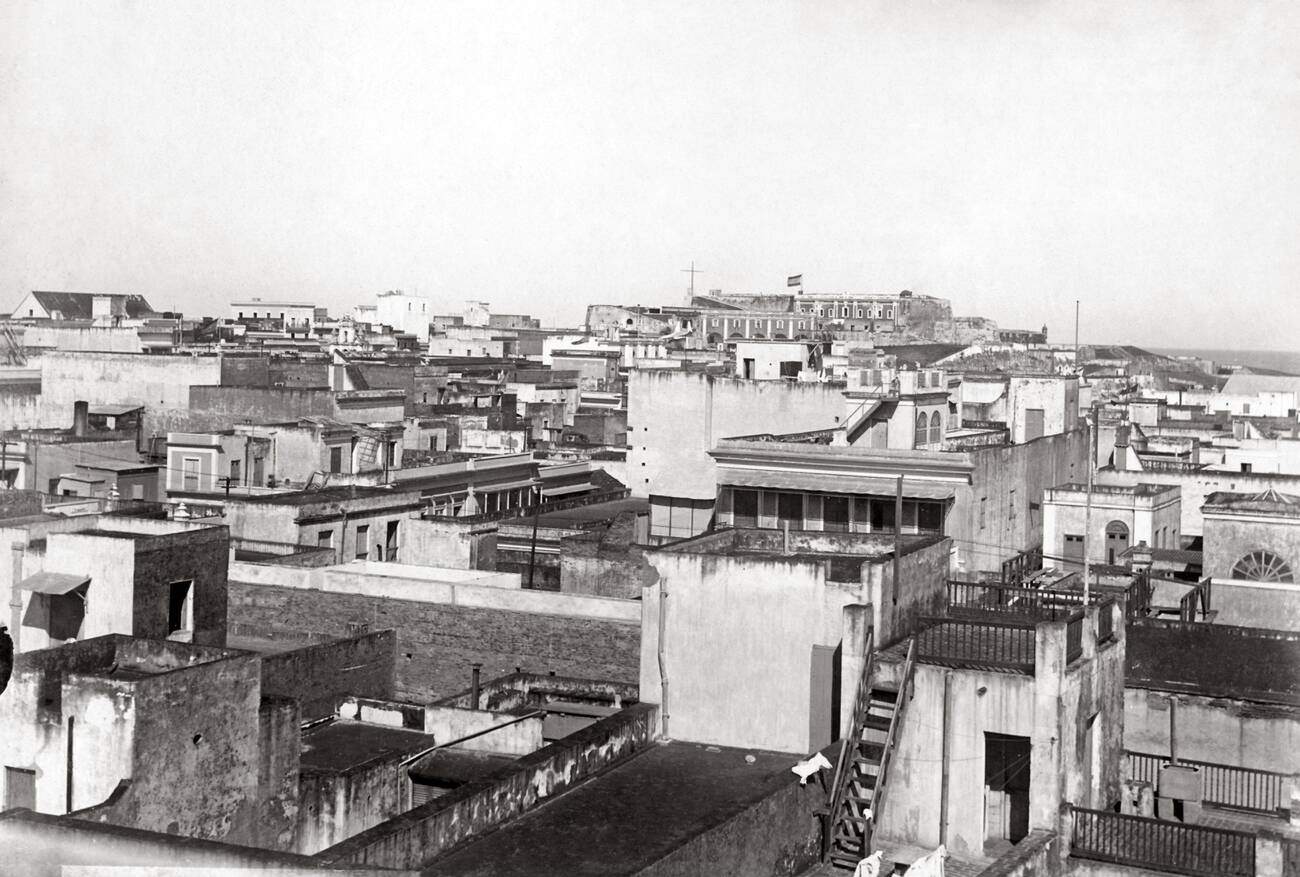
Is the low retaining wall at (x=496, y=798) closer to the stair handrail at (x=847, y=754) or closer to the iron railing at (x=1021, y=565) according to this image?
the stair handrail at (x=847, y=754)

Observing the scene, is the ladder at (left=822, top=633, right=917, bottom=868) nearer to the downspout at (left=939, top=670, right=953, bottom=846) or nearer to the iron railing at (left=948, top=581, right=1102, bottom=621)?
the downspout at (left=939, top=670, right=953, bottom=846)

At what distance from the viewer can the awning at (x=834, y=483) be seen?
2931 cm

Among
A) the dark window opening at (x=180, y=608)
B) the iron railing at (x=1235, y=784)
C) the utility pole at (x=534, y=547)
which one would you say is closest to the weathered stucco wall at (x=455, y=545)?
the utility pole at (x=534, y=547)

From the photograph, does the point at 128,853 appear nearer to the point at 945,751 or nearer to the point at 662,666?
the point at 945,751

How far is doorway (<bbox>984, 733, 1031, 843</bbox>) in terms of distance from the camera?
16.8 meters

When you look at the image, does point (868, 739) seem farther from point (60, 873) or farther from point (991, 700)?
point (60, 873)

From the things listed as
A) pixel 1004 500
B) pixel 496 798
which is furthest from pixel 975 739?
pixel 1004 500

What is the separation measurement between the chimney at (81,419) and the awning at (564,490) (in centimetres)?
1441

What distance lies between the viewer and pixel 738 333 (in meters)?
107

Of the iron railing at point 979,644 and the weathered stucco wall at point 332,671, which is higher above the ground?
the iron railing at point 979,644

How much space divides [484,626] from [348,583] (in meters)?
3.33

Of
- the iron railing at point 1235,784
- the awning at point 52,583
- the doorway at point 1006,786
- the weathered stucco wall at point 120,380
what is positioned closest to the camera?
the doorway at point 1006,786

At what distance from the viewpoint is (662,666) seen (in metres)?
18.8

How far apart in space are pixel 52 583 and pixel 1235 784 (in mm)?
17365
